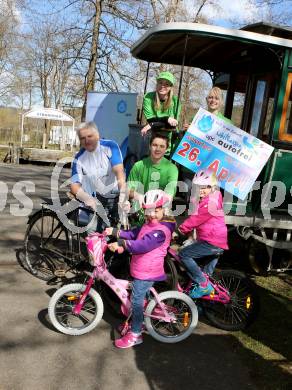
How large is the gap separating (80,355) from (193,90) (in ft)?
98.0

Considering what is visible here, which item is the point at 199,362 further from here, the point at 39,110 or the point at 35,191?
the point at 39,110

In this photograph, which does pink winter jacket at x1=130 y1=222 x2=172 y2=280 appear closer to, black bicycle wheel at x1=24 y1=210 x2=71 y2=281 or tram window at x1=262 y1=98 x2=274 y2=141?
black bicycle wheel at x1=24 y1=210 x2=71 y2=281

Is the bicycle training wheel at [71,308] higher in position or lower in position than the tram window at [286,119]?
lower

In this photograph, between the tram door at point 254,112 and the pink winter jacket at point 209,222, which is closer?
the pink winter jacket at point 209,222

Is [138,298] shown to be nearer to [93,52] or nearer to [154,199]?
[154,199]

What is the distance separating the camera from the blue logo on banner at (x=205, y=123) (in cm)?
554

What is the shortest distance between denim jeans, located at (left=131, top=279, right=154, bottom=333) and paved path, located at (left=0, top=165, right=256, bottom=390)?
271 millimetres

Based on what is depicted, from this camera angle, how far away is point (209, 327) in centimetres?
457

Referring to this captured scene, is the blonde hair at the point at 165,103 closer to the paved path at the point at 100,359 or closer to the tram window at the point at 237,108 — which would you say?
the tram window at the point at 237,108

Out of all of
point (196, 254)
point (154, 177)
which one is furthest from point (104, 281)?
point (154, 177)

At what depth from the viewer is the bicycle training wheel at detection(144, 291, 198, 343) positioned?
13.6 feet

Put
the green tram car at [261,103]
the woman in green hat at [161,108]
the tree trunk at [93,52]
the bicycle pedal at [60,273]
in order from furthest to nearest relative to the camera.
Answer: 1. the tree trunk at [93,52]
2. the woman in green hat at [161,108]
3. the green tram car at [261,103]
4. the bicycle pedal at [60,273]

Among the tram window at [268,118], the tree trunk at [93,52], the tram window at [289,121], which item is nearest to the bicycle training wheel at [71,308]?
the tram window at [289,121]


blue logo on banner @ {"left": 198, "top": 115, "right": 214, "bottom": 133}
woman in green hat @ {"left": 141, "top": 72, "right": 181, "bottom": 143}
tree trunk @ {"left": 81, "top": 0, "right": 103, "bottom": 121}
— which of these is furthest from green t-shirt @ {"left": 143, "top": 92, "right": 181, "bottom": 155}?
tree trunk @ {"left": 81, "top": 0, "right": 103, "bottom": 121}
